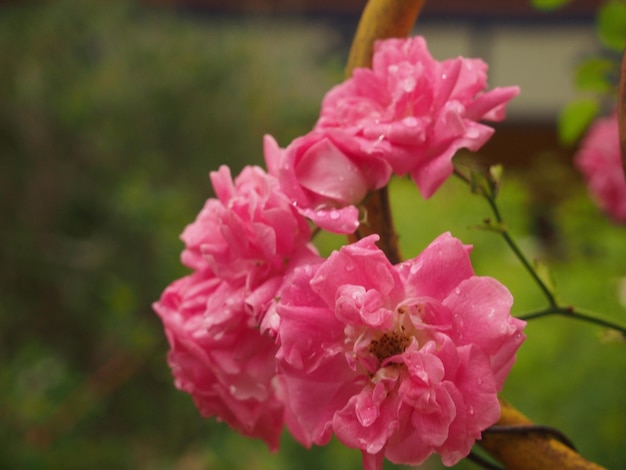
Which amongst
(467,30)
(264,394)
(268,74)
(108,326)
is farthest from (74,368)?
(467,30)

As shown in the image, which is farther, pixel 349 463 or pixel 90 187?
pixel 90 187

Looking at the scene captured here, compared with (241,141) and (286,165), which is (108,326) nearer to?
(241,141)

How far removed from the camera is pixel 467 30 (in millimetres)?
2770

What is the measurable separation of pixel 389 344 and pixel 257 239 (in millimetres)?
63

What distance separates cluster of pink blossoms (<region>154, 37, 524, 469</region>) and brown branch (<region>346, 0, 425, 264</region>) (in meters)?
0.02

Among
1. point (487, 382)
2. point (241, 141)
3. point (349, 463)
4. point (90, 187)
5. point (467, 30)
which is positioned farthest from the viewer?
point (467, 30)

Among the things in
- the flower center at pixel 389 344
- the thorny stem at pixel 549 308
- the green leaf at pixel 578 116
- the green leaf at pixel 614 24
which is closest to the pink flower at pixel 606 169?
the green leaf at pixel 578 116

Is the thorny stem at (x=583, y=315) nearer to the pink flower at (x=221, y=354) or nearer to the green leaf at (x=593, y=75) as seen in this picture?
→ the pink flower at (x=221, y=354)

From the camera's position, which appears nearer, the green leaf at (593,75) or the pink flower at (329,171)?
the pink flower at (329,171)

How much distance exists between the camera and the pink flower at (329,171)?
0.26 m

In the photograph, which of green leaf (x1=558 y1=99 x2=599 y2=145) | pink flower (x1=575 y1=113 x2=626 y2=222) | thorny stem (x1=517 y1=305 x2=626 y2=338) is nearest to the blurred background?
pink flower (x1=575 y1=113 x2=626 y2=222)

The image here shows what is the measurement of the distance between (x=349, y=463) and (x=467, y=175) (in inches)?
38.1

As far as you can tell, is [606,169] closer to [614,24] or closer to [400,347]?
[614,24]

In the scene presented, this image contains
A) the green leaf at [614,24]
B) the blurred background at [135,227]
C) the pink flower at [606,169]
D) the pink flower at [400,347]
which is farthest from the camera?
the blurred background at [135,227]
